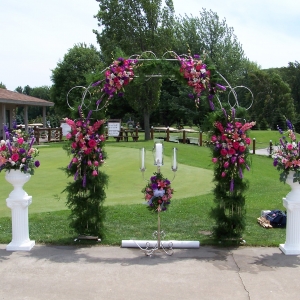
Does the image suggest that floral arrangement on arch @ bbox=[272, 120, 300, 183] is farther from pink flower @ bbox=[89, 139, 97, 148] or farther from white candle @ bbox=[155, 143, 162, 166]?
pink flower @ bbox=[89, 139, 97, 148]

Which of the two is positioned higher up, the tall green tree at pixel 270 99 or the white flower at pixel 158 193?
the tall green tree at pixel 270 99

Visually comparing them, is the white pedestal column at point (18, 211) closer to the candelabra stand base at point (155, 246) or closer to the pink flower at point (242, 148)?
the candelabra stand base at point (155, 246)

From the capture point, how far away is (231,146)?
5.46m

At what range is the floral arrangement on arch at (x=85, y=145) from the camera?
222 inches

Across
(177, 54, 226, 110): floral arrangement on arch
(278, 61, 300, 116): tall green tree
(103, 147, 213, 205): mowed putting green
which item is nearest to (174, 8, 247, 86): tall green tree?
(278, 61, 300, 116): tall green tree

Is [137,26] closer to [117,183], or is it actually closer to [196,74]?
[117,183]

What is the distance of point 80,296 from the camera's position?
154 inches

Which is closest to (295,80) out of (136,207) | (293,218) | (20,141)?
(136,207)

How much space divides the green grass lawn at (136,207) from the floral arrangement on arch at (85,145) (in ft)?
3.03

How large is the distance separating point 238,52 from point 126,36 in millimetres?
16579

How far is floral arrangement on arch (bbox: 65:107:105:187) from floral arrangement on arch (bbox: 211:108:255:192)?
5.50ft

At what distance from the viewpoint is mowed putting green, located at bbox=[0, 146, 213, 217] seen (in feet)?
27.8

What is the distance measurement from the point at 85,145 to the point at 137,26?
1927 cm

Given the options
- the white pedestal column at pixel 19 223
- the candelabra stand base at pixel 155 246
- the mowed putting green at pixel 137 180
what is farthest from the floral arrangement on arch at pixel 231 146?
the white pedestal column at pixel 19 223
